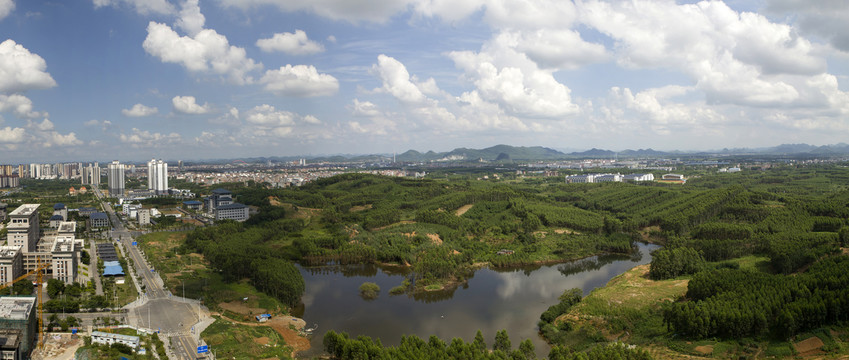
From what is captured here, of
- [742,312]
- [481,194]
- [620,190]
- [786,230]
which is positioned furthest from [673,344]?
[620,190]

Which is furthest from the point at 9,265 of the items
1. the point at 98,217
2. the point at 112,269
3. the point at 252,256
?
the point at 98,217

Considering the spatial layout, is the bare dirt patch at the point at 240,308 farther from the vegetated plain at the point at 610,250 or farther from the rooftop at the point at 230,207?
the rooftop at the point at 230,207

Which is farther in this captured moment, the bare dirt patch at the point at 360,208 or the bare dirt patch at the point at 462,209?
the bare dirt patch at the point at 360,208

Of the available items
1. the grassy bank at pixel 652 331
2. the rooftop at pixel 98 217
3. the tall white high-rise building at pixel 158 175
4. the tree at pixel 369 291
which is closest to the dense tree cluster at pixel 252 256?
the tree at pixel 369 291

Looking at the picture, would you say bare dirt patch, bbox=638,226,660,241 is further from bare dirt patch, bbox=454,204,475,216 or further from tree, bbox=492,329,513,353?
tree, bbox=492,329,513,353

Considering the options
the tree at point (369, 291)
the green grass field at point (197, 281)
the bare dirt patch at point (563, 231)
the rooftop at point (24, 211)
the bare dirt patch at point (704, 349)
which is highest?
the rooftop at point (24, 211)

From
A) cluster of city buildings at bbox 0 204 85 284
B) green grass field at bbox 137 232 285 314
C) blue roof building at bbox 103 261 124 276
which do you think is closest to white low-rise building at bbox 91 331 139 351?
green grass field at bbox 137 232 285 314

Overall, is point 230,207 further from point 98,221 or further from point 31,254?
point 31,254
